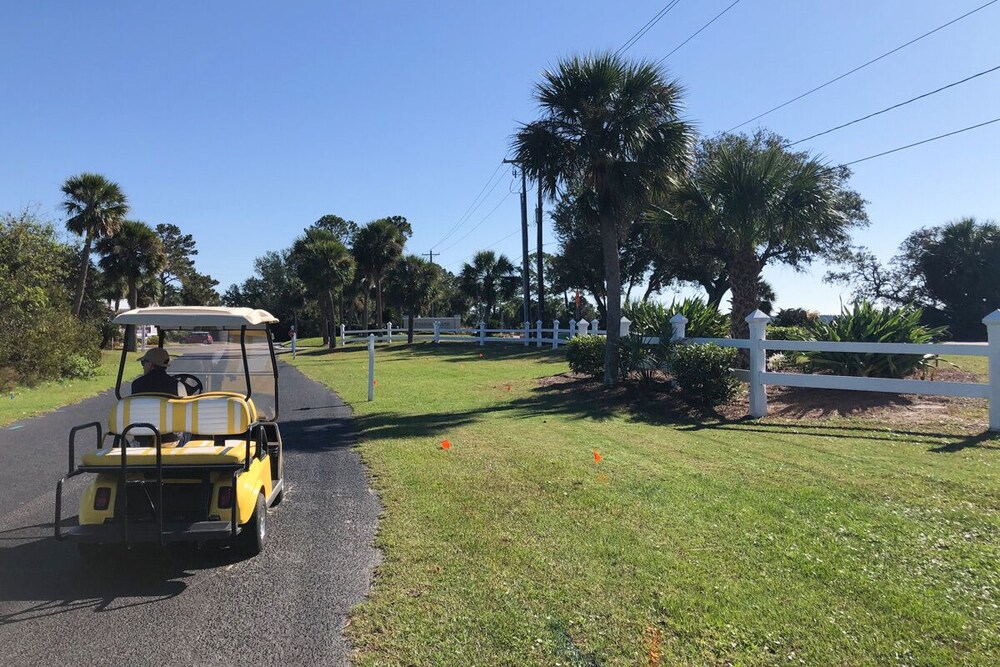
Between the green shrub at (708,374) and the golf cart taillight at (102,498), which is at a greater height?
the green shrub at (708,374)

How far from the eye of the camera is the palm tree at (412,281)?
156 feet

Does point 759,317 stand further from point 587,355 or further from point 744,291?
point 587,355

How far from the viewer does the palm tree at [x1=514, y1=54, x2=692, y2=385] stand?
565 inches

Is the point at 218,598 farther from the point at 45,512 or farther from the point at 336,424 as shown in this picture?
the point at 336,424

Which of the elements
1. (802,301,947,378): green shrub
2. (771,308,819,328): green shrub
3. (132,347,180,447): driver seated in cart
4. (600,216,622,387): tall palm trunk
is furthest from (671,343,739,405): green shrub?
(771,308,819,328): green shrub

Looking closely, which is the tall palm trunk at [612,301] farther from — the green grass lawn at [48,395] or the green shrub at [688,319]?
the green grass lawn at [48,395]

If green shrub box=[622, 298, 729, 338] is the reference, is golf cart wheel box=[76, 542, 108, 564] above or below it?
below

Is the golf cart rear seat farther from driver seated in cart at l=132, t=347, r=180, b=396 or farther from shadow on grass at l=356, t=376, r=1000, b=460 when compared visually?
shadow on grass at l=356, t=376, r=1000, b=460

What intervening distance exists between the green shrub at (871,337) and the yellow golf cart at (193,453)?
10183 mm

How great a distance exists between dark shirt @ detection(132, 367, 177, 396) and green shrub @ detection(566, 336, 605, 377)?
36.2 feet

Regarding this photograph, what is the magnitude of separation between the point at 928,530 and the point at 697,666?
2837mm

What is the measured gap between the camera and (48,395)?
1675cm

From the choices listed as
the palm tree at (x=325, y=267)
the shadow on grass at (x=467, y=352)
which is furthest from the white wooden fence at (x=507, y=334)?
the palm tree at (x=325, y=267)

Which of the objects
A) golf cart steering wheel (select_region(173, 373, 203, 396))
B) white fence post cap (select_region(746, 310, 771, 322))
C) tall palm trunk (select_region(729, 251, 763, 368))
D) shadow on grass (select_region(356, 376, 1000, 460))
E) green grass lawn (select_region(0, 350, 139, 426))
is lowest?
green grass lawn (select_region(0, 350, 139, 426))
